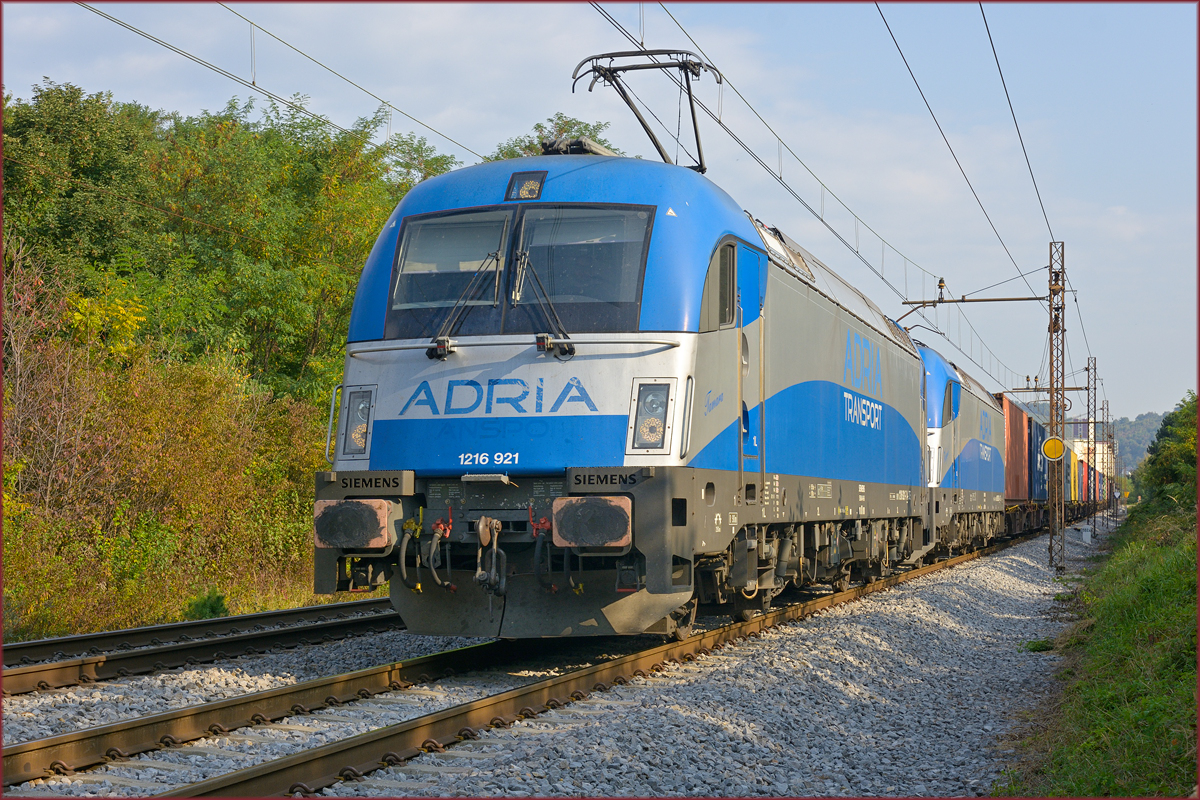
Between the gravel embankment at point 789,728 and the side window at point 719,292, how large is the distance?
2.91 m

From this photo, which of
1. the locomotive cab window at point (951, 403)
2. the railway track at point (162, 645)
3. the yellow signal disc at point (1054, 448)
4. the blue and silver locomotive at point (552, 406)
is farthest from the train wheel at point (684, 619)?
the yellow signal disc at point (1054, 448)

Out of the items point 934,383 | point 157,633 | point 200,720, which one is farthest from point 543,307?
point 934,383

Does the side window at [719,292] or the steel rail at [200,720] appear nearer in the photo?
the steel rail at [200,720]

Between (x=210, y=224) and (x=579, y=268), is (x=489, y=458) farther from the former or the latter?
(x=210, y=224)

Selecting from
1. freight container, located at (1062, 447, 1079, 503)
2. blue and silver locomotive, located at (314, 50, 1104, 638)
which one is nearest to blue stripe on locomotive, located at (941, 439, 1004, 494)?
blue and silver locomotive, located at (314, 50, 1104, 638)

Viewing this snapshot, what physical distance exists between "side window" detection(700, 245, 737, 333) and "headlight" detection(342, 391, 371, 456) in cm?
277

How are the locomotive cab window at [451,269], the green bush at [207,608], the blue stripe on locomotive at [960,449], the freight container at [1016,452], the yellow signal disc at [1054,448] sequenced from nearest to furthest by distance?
the locomotive cab window at [451,269]
the green bush at [207,608]
the blue stripe on locomotive at [960,449]
the yellow signal disc at [1054,448]
the freight container at [1016,452]

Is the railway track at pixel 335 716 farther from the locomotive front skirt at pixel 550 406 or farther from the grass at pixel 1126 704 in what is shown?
the grass at pixel 1126 704

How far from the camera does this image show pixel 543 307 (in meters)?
8.38

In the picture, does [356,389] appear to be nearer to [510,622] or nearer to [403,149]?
[510,622]

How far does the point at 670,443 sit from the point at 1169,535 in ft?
54.9

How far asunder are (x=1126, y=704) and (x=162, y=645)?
8552 millimetres

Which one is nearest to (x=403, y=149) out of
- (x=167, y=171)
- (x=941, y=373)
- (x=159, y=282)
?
(x=167, y=171)

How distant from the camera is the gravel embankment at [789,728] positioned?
588 cm
